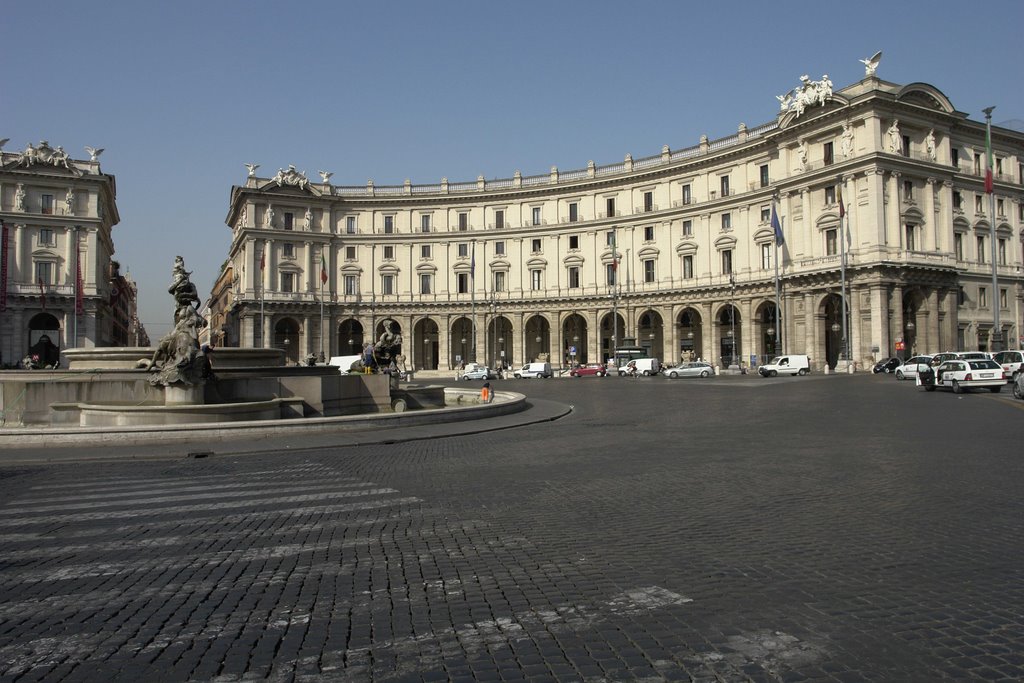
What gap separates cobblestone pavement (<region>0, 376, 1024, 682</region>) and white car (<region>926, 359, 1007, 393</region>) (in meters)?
20.0

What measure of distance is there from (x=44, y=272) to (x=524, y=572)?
7628 centimetres

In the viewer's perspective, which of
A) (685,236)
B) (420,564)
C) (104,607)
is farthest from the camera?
(685,236)

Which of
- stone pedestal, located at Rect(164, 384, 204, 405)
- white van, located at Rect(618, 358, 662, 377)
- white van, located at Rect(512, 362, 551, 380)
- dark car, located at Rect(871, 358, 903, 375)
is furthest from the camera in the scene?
white van, located at Rect(512, 362, 551, 380)

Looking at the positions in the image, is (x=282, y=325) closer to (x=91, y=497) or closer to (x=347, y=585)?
(x=91, y=497)

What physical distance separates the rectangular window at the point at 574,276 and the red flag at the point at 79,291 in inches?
1837

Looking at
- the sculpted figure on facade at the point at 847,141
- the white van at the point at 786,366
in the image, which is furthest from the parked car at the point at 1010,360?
the sculpted figure on facade at the point at 847,141

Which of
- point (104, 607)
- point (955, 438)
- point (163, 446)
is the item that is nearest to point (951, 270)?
point (955, 438)

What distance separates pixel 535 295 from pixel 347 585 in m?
73.2

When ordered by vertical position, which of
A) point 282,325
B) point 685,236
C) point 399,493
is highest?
point 685,236

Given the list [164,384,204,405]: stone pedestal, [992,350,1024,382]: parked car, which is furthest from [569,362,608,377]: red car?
[164,384,204,405]: stone pedestal

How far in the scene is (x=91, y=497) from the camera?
9266 mm

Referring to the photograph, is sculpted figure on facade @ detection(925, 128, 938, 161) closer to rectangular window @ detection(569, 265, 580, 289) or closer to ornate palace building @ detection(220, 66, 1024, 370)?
ornate palace building @ detection(220, 66, 1024, 370)

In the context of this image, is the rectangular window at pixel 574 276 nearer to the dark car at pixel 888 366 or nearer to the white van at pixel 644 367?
the white van at pixel 644 367

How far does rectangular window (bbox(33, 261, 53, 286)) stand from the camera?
66812mm
